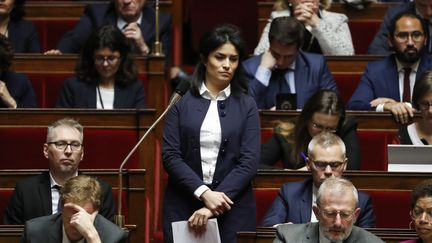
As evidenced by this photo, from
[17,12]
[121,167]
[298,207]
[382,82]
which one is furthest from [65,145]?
Result: [17,12]

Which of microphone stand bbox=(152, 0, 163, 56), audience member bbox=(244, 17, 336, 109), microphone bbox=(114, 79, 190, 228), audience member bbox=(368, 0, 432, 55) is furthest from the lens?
audience member bbox=(368, 0, 432, 55)

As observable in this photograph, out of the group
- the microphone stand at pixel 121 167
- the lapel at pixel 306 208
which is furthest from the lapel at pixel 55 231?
the lapel at pixel 306 208

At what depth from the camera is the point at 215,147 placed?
8.03 feet

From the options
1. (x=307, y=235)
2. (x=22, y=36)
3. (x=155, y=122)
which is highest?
(x=22, y=36)

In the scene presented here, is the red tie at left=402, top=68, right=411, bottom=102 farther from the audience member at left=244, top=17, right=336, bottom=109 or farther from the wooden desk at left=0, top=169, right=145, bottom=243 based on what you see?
the wooden desk at left=0, top=169, right=145, bottom=243

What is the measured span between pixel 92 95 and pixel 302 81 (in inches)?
20.6

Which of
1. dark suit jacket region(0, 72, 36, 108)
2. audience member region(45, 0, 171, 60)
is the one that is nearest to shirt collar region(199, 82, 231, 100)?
dark suit jacket region(0, 72, 36, 108)

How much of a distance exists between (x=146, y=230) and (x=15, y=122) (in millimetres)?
452

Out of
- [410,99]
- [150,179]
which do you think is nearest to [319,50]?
[410,99]

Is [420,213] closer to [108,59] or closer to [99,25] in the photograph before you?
[108,59]

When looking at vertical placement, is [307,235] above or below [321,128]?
below

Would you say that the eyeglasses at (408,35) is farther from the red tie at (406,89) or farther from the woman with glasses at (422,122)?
the woman with glasses at (422,122)

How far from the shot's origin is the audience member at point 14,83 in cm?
309

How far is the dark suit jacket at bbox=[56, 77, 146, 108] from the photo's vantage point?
10.1ft
